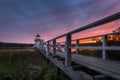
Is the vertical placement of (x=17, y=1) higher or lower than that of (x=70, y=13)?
higher

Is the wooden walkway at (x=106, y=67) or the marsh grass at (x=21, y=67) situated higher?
the wooden walkway at (x=106, y=67)

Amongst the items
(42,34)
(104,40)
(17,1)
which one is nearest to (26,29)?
(42,34)

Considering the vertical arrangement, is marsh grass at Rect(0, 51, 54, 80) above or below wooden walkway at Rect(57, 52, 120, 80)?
below

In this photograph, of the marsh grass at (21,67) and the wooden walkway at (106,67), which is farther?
the marsh grass at (21,67)

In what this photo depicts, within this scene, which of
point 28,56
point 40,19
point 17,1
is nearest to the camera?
point 28,56

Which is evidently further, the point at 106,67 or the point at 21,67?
the point at 21,67

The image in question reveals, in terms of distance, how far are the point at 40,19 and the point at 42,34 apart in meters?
5.92

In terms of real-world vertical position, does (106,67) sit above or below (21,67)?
above

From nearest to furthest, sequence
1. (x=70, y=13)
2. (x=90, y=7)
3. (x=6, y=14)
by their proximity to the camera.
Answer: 1. (x=90, y=7)
2. (x=70, y=13)
3. (x=6, y=14)

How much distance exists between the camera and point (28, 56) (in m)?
18.3

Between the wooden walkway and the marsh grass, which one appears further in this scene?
the marsh grass

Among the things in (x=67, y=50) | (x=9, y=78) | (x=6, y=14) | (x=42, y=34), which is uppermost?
(x=6, y=14)

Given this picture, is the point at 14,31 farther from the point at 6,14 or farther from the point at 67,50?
the point at 67,50

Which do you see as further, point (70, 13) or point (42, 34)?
point (42, 34)
